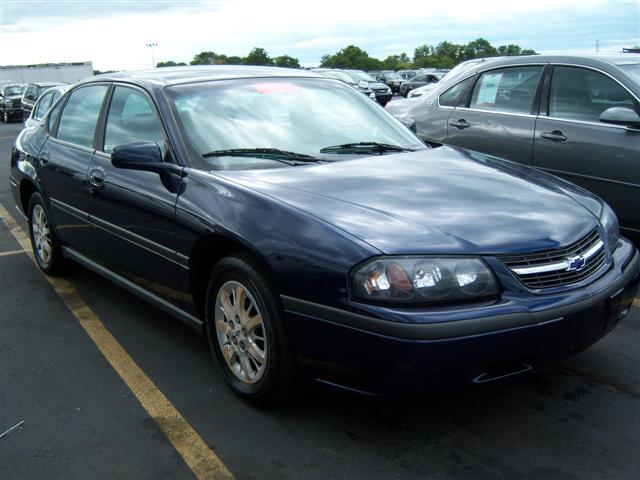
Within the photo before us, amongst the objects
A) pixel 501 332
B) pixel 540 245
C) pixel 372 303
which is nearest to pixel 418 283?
pixel 372 303

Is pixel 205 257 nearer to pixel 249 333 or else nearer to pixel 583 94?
pixel 249 333

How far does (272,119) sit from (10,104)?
30241 millimetres

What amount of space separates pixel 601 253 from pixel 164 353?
2.40 m

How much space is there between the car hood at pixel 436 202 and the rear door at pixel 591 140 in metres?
1.67

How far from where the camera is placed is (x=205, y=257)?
3.49 meters

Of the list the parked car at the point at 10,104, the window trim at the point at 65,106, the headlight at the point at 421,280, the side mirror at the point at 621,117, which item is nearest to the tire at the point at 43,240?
the window trim at the point at 65,106

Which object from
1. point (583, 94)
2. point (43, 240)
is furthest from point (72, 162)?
point (583, 94)

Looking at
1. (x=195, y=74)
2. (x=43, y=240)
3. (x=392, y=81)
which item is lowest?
(x=392, y=81)

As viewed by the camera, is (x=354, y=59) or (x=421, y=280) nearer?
(x=421, y=280)

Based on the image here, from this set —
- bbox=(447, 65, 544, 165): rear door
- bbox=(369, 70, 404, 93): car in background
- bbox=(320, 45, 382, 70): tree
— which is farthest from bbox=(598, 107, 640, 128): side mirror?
bbox=(320, 45, 382, 70): tree

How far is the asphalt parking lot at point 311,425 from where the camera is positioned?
2799 mm

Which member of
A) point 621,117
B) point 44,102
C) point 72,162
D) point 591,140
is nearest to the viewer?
point 72,162

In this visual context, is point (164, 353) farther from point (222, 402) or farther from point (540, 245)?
point (540, 245)

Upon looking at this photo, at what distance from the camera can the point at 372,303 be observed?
8.75 feet
